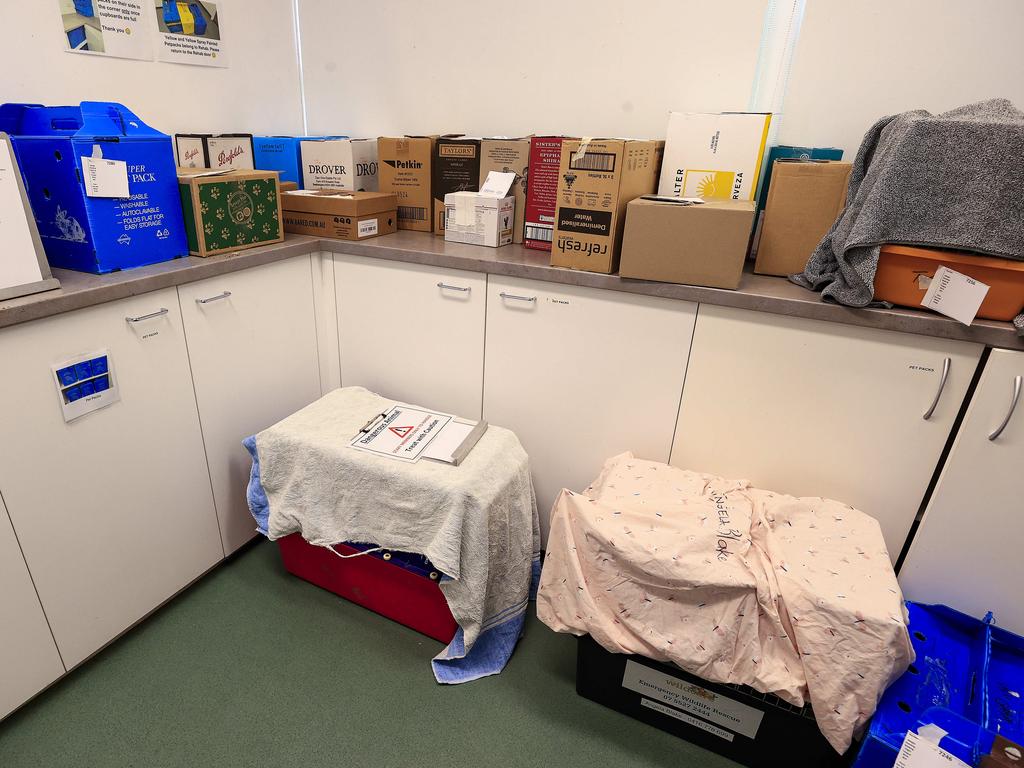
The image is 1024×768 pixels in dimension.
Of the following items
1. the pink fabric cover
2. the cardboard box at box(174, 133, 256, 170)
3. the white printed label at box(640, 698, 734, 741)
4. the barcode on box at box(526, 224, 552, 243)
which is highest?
the cardboard box at box(174, 133, 256, 170)

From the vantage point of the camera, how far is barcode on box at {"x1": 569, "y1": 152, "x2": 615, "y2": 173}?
1526 millimetres

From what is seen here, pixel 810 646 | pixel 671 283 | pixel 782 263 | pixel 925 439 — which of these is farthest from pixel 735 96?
pixel 810 646

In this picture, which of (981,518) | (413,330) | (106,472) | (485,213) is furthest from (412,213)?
(981,518)

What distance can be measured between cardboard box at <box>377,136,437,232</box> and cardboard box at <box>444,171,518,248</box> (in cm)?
17

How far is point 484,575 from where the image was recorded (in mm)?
1488

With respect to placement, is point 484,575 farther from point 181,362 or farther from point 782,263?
point 782,263

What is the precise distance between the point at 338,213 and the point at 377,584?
1.20m

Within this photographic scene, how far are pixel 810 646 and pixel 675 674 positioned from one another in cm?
34

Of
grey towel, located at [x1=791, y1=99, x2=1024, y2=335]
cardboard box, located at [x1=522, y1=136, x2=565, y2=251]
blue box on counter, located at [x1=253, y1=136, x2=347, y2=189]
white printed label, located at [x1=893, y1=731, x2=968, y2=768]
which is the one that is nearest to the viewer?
white printed label, located at [x1=893, y1=731, x2=968, y2=768]

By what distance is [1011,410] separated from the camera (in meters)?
1.28

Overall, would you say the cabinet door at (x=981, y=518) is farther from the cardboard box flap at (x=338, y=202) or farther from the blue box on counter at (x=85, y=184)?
the blue box on counter at (x=85, y=184)

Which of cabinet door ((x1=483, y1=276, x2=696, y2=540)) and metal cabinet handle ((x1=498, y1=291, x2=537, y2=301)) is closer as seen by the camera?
cabinet door ((x1=483, y1=276, x2=696, y2=540))

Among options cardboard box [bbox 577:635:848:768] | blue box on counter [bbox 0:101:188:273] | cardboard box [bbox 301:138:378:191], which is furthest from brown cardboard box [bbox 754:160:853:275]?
blue box on counter [bbox 0:101:188:273]

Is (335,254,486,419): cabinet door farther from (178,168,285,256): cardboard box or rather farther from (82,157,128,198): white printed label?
(82,157,128,198): white printed label
